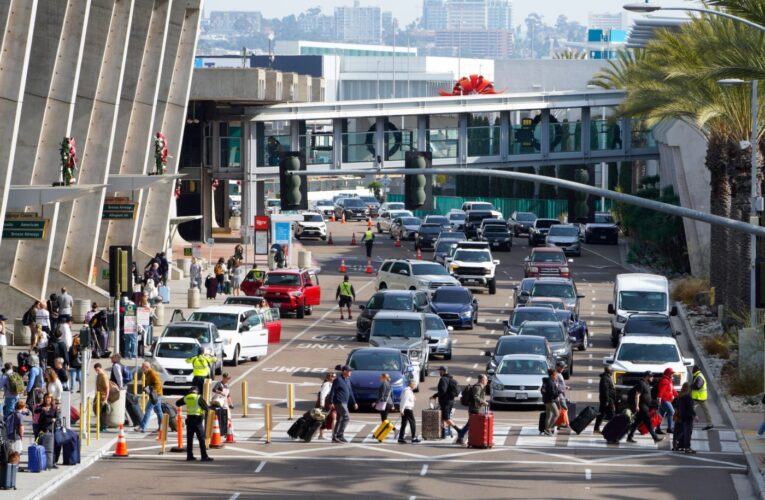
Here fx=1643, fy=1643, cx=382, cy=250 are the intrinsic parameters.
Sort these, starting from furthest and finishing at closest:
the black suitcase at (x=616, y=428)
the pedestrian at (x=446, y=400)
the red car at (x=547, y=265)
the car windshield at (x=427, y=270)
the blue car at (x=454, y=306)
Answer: the red car at (x=547, y=265), the car windshield at (x=427, y=270), the blue car at (x=454, y=306), the pedestrian at (x=446, y=400), the black suitcase at (x=616, y=428)

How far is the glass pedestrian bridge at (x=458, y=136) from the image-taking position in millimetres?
88312

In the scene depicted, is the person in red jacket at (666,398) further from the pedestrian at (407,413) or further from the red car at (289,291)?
the red car at (289,291)

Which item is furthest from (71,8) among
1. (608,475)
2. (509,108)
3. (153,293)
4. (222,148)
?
(509,108)

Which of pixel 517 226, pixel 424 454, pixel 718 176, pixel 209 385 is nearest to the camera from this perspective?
pixel 424 454

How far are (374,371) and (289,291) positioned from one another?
19.7 meters

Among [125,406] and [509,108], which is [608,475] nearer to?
[125,406]

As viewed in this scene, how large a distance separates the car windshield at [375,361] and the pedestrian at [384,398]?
2351mm

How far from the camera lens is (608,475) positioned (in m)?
28.4

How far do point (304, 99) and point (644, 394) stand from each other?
59.4 meters

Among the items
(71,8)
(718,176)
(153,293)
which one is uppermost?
(71,8)

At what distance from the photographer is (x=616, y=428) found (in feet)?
105

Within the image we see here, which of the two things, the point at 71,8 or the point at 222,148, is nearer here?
the point at 71,8

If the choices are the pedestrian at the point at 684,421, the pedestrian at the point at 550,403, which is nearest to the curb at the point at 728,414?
the pedestrian at the point at 684,421

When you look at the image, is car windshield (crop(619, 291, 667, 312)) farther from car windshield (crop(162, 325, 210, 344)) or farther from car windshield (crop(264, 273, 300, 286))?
car windshield (crop(162, 325, 210, 344))
